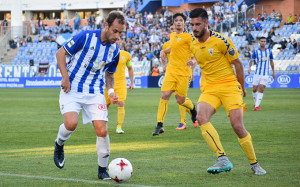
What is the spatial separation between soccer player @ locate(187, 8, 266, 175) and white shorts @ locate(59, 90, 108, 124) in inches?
53.4

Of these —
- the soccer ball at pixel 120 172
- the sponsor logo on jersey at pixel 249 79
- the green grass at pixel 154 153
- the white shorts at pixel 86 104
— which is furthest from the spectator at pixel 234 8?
the soccer ball at pixel 120 172

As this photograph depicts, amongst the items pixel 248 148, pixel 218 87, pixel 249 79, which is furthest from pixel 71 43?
pixel 249 79

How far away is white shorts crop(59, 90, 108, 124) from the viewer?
7039 millimetres

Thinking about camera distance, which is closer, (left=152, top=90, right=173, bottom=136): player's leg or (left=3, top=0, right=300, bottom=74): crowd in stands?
(left=152, top=90, right=173, bottom=136): player's leg

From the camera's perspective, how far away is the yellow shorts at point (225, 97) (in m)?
7.30

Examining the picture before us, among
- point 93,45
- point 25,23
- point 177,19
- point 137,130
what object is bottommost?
Result: point 137,130

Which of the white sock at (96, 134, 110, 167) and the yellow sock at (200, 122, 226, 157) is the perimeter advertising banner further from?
the white sock at (96, 134, 110, 167)

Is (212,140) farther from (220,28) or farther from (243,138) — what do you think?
(220,28)

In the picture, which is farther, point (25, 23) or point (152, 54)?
point (25, 23)

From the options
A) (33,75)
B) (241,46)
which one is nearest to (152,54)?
(241,46)

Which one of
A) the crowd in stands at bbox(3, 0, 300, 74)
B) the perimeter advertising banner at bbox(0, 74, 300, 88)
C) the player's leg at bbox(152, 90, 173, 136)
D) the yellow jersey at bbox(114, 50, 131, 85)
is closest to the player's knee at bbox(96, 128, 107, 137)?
the player's leg at bbox(152, 90, 173, 136)

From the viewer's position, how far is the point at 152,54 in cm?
4222

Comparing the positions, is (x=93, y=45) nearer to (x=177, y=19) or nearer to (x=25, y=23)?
(x=177, y=19)

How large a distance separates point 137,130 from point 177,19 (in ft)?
9.85
